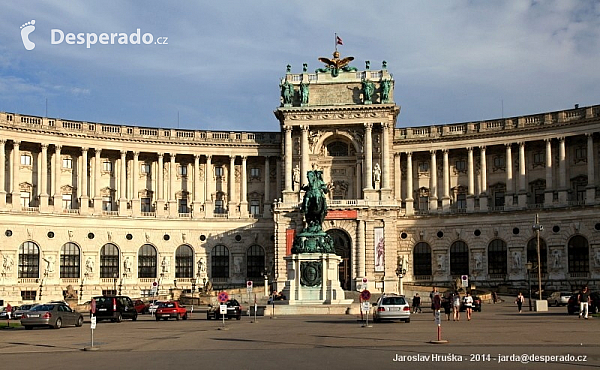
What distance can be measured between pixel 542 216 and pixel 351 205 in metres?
21.1

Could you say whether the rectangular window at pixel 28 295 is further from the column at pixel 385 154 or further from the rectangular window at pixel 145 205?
the column at pixel 385 154

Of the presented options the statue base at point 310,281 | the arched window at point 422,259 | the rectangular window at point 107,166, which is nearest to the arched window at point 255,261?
the arched window at point 422,259

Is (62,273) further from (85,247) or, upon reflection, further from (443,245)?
(443,245)

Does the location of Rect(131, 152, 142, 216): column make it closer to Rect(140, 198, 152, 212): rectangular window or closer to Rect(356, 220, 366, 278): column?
Rect(140, 198, 152, 212): rectangular window

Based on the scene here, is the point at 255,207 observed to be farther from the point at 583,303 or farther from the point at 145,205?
the point at 583,303

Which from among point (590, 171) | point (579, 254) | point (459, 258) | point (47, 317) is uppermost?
point (590, 171)

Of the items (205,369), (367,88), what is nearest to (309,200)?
(205,369)

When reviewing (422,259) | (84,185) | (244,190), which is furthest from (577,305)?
(84,185)

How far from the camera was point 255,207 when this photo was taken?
10856 centimetres

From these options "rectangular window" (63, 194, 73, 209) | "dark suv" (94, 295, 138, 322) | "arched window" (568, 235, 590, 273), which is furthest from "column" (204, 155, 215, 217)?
"dark suv" (94, 295, 138, 322)

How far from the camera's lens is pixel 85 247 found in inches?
3858

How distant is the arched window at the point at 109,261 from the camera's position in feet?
326

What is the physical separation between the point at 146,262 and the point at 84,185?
37.1ft

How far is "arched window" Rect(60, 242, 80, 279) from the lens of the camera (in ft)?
317
